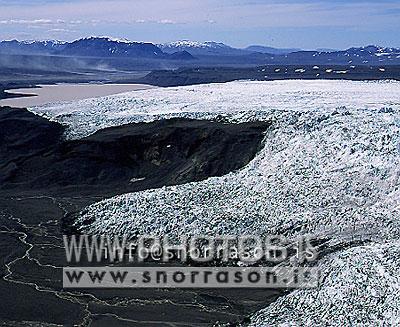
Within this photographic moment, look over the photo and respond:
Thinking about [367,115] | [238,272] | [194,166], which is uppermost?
[367,115]

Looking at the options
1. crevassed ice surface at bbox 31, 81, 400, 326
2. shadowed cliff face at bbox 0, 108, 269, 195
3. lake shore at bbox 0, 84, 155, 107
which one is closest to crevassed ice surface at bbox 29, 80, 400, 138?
shadowed cliff face at bbox 0, 108, 269, 195

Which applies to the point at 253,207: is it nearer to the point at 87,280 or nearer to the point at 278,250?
the point at 278,250

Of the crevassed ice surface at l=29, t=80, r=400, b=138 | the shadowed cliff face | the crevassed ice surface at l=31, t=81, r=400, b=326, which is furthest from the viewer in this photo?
the crevassed ice surface at l=29, t=80, r=400, b=138

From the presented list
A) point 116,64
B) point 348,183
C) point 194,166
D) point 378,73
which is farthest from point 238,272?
point 116,64

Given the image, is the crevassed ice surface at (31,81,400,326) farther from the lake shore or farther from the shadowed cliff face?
the lake shore

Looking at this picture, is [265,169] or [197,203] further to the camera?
[265,169]

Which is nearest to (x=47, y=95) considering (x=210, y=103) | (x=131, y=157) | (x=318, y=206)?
(x=210, y=103)

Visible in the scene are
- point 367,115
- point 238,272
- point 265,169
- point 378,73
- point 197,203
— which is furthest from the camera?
point 378,73
